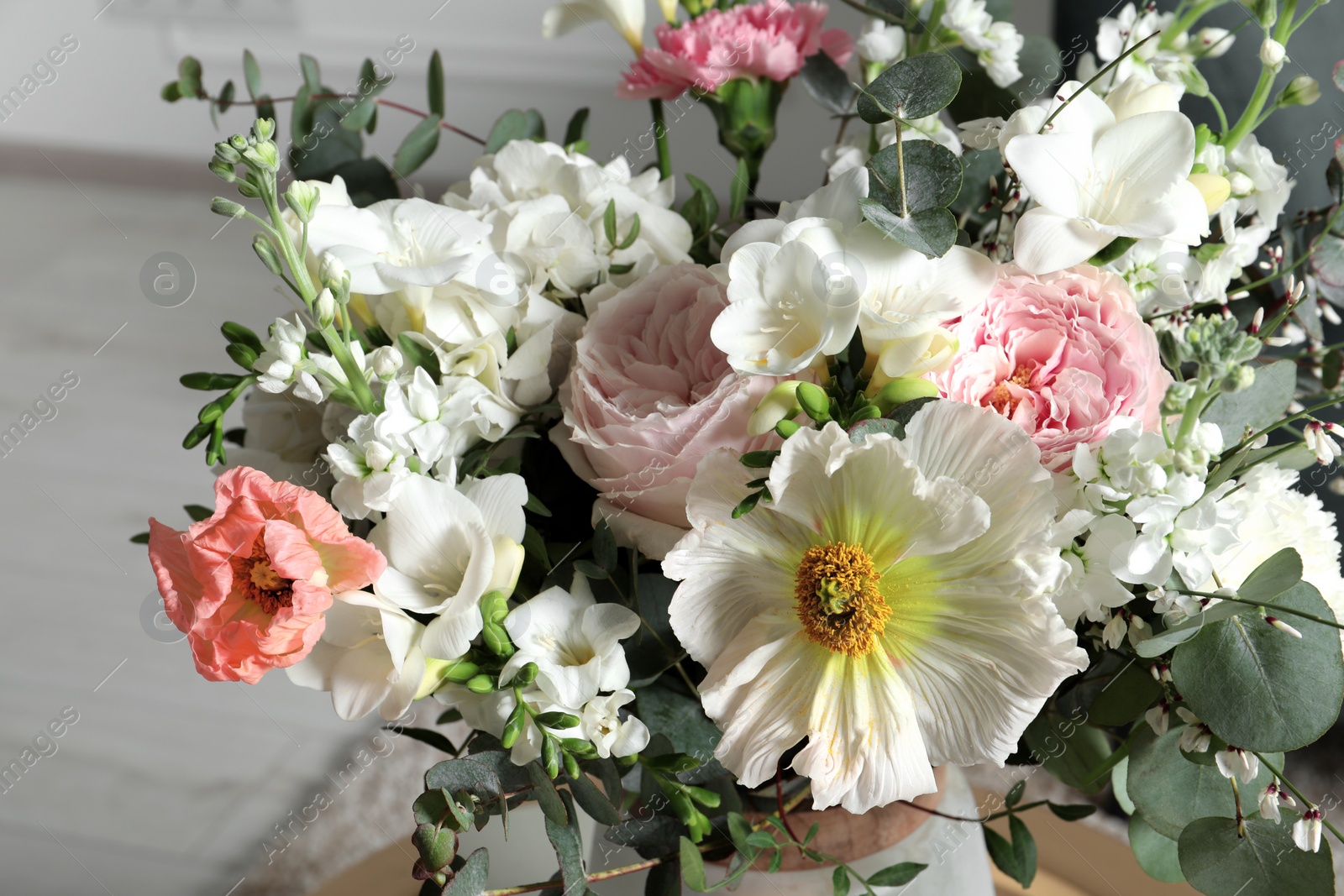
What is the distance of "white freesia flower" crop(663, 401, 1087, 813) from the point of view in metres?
0.30

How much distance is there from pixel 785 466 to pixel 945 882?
239 millimetres

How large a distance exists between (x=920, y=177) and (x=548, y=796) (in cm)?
24

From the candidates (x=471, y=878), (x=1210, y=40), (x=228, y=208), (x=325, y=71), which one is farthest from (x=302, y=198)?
(x=325, y=71)

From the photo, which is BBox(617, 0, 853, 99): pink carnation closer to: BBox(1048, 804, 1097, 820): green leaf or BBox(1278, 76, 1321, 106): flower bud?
BBox(1278, 76, 1321, 106): flower bud

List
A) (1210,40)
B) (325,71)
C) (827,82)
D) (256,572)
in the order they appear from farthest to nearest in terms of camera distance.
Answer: (325,71), (827,82), (1210,40), (256,572)

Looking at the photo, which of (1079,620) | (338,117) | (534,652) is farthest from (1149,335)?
(338,117)

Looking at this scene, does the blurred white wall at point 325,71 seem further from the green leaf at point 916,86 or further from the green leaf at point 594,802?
the green leaf at point 594,802

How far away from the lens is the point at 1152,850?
0.43 meters

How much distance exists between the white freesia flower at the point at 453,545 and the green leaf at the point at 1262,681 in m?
0.21

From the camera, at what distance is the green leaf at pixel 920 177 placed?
34 centimetres

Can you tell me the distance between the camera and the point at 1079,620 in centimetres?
36

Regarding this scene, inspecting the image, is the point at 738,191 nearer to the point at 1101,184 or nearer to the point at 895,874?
the point at 1101,184

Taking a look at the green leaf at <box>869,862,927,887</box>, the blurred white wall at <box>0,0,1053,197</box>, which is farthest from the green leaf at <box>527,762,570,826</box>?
the blurred white wall at <box>0,0,1053,197</box>

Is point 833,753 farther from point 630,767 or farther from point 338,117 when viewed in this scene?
point 338,117
